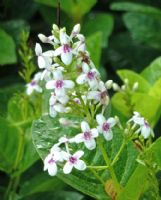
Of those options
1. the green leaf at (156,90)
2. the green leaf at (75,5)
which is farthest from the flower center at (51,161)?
the green leaf at (75,5)

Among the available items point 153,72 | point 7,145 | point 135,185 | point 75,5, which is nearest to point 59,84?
point 135,185

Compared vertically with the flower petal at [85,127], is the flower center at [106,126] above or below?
below

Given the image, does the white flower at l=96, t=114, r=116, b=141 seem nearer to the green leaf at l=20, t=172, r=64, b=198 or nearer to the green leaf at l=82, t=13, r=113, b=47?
the green leaf at l=20, t=172, r=64, b=198

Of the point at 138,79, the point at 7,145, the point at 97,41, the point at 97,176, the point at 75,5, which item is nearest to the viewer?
the point at 97,176

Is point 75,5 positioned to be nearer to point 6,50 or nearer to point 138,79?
point 6,50

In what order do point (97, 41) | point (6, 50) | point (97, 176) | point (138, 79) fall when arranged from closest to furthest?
1. point (97, 176)
2. point (138, 79)
3. point (97, 41)
4. point (6, 50)

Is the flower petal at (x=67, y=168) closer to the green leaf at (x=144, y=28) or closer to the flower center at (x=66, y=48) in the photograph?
the flower center at (x=66, y=48)

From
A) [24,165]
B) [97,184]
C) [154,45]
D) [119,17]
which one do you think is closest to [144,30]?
[154,45]

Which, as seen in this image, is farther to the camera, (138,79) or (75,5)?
(75,5)
